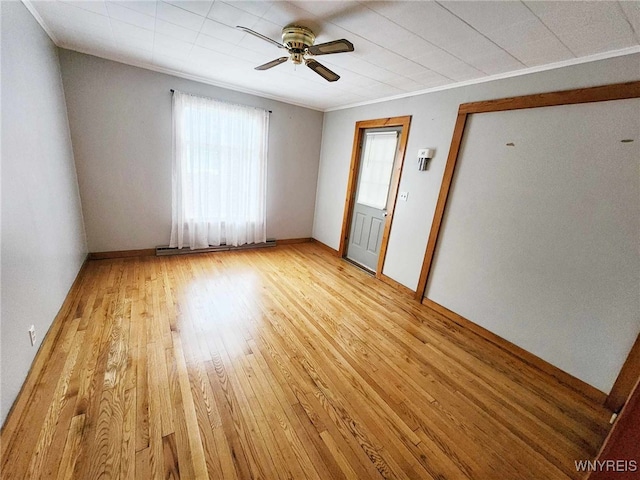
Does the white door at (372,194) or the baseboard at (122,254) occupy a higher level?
the white door at (372,194)

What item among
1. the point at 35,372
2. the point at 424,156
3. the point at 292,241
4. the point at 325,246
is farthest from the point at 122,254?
the point at 424,156

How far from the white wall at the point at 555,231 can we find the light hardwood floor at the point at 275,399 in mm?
361

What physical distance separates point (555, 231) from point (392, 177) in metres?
1.80

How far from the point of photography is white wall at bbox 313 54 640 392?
1.79m

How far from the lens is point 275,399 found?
5.22 feet

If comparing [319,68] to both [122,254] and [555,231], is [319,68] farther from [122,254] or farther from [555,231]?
[122,254]

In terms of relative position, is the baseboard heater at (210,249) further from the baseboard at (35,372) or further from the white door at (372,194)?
the white door at (372,194)

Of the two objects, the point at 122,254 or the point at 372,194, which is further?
the point at 372,194

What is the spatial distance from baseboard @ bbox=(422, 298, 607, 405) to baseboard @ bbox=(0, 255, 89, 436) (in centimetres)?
330

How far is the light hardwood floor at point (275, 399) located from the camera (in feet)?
4.10

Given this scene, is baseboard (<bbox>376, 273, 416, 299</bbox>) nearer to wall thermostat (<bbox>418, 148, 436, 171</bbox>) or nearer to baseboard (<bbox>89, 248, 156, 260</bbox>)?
wall thermostat (<bbox>418, 148, 436, 171</bbox>)

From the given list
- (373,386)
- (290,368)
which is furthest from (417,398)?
(290,368)

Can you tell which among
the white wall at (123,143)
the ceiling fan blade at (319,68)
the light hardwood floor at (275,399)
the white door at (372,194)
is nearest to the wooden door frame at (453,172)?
the light hardwood floor at (275,399)

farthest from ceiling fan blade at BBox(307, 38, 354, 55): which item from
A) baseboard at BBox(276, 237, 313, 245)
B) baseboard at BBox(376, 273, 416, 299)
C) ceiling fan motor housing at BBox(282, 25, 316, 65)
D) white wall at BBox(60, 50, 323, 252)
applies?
baseboard at BBox(276, 237, 313, 245)
